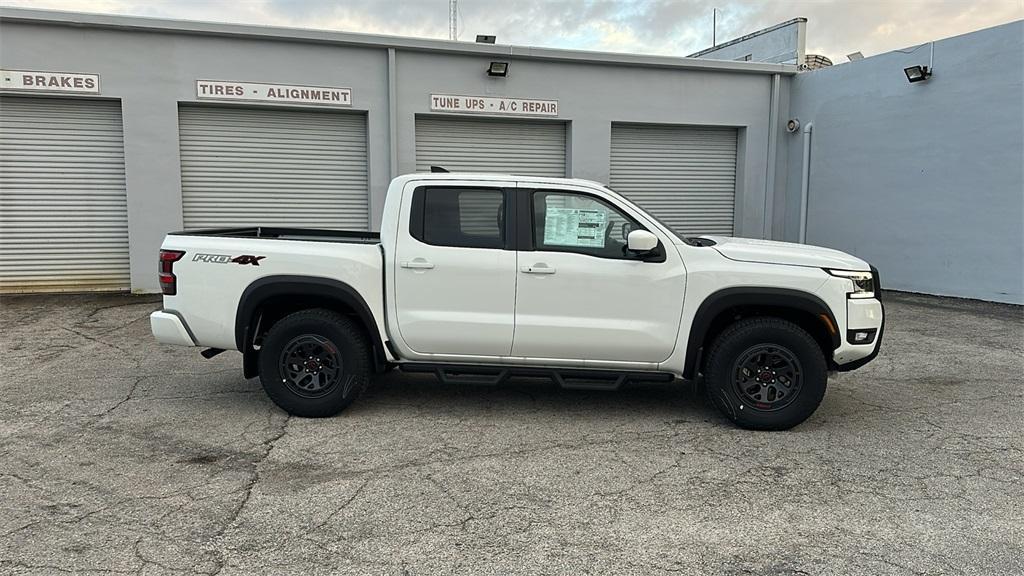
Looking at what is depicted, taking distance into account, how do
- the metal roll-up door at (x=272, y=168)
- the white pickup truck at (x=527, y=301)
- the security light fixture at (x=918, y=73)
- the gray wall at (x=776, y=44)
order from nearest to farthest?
the white pickup truck at (x=527, y=301) < the security light fixture at (x=918, y=73) < the metal roll-up door at (x=272, y=168) < the gray wall at (x=776, y=44)

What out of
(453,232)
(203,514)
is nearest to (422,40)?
(453,232)

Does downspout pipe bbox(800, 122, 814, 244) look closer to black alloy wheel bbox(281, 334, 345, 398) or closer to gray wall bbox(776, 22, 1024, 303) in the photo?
gray wall bbox(776, 22, 1024, 303)

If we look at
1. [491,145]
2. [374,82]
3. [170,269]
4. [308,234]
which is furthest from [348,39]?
[170,269]

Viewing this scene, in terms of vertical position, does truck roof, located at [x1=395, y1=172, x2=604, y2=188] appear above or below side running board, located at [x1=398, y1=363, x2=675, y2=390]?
above

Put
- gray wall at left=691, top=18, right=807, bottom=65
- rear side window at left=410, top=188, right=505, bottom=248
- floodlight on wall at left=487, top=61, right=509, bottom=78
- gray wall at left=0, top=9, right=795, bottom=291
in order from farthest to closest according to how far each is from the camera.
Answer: gray wall at left=691, top=18, right=807, bottom=65
floodlight on wall at left=487, top=61, right=509, bottom=78
gray wall at left=0, top=9, right=795, bottom=291
rear side window at left=410, top=188, right=505, bottom=248

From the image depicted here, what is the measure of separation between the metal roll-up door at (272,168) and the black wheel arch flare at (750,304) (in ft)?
29.9

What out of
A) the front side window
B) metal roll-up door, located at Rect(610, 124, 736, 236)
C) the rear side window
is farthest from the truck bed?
metal roll-up door, located at Rect(610, 124, 736, 236)

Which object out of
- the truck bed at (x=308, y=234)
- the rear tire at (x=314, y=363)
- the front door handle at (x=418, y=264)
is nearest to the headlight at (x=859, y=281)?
the front door handle at (x=418, y=264)

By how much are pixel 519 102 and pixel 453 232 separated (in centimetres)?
858

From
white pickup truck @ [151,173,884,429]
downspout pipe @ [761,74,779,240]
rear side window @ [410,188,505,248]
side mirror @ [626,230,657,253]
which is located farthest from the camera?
downspout pipe @ [761,74,779,240]

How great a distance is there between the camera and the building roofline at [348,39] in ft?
36.7

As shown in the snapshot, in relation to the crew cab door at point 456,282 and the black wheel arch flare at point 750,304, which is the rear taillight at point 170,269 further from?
the black wheel arch flare at point 750,304

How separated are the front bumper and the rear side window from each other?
1905 mm

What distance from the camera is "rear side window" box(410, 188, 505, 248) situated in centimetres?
546
